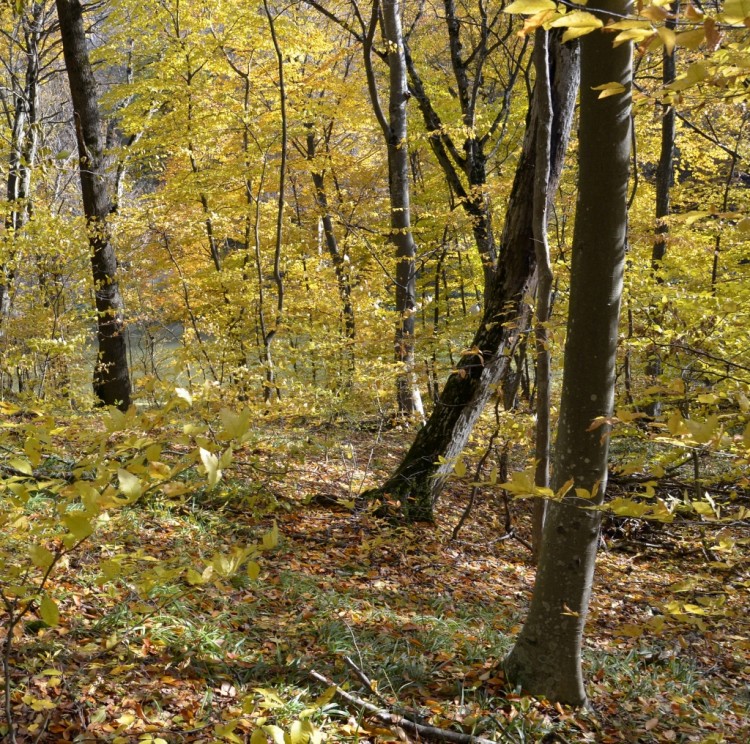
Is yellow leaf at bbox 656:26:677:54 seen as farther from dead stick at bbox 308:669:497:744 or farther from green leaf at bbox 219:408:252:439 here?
dead stick at bbox 308:669:497:744

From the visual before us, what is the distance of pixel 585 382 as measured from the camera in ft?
7.52

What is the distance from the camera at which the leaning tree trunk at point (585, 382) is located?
1.97 metres

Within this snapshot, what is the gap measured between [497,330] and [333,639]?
2.70 meters

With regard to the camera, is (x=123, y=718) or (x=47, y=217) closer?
(x=123, y=718)

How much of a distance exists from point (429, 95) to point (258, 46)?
2.98 meters

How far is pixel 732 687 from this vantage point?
346cm

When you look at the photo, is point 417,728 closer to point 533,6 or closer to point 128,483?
point 128,483

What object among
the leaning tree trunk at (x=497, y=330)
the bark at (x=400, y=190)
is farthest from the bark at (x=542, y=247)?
the bark at (x=400, y=190)

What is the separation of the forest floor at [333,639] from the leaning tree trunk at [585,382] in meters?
0.21

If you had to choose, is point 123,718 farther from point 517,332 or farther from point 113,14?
point 113,14

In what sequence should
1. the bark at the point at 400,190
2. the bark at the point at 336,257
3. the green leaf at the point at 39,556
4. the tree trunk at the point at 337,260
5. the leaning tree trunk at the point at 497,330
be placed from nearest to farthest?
the green leaf at the point at 39,556
the leaning tree trunk at the point at 497,330
the bark at the point at 400,190
the tree trunk at the point at 337,260
the bark at the point at 336,257

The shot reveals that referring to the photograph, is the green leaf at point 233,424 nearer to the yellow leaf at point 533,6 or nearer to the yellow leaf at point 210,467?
the yellow leaf at point 210,467

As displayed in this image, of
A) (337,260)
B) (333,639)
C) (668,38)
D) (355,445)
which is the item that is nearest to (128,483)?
(668,38)

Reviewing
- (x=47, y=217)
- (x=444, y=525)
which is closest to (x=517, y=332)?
(x=444, y=525)
